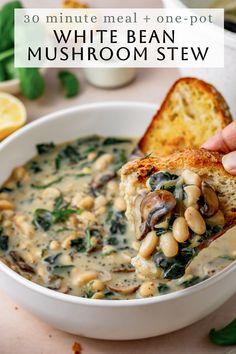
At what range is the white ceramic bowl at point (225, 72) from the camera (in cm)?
334

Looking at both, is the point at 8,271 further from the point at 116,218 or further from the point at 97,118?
the point at 97,118

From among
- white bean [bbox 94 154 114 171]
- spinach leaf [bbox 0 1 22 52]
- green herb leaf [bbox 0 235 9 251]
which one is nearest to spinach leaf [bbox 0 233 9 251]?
green herb leaf [bbox 0 235 9 251]

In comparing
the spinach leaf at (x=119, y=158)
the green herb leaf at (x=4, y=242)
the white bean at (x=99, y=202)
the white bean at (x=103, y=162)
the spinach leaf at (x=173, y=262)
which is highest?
the spinach leaf at (x=173, y=262)

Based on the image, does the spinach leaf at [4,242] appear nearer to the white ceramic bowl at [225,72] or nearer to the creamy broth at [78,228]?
the creamy broth at [78,228]

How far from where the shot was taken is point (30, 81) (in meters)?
4.11

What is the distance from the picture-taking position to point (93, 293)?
2.81 m

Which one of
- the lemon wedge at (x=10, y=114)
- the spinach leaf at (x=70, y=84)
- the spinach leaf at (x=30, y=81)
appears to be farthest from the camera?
the spinach leaf at (x=70, y=84)

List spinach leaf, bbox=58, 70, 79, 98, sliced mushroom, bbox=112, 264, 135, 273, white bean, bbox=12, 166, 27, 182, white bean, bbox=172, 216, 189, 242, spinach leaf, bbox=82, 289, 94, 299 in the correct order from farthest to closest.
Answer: spinach leaf, bbox=58, 70, 79, 98, white bean, bbox=12, 166, 27, 182, sliced mushroom, bbox=112, 264, 135, 273, spinach leaf, bbox=82, 289, 94, 299, white bean, bbox=172, 216, 189, 242

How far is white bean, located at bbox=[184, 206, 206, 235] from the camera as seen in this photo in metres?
2.48

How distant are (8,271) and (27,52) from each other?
72.5 inches

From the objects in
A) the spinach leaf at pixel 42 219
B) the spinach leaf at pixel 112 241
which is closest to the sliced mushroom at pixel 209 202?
the spinach leaf at pixel 112 241

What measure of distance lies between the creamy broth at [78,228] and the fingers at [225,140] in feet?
1.15

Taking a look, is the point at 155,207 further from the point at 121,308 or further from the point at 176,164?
the point at 121,308

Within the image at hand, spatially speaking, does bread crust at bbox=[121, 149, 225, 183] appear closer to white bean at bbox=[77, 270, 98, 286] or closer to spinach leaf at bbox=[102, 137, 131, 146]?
white bean at bbox=[77, 270, 98, 286]
